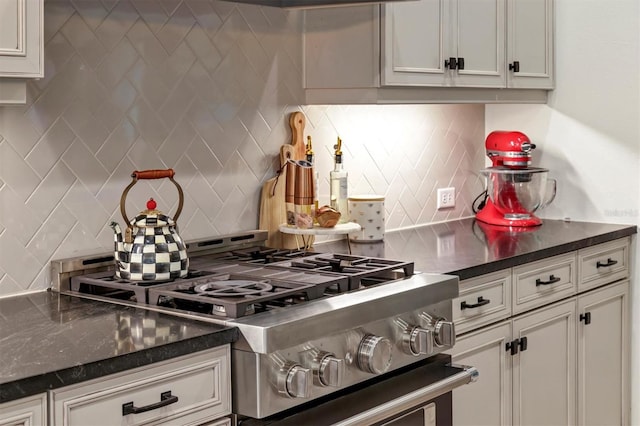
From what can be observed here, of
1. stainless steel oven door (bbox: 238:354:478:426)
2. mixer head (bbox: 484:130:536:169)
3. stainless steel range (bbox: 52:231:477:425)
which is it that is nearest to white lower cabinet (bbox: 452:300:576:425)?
stainless steel oven door (bbox: 238:354:478:426)

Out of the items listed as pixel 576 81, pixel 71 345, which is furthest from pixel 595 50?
pixel 71 345

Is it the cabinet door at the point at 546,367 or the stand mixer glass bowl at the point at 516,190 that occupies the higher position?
the stand mixer glass bowl at the point at 516,190

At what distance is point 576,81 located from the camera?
149 inches

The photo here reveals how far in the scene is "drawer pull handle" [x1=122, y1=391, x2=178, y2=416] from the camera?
5.79 feet

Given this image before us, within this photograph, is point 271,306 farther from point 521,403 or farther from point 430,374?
point 521,403

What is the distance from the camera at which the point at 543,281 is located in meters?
3.11

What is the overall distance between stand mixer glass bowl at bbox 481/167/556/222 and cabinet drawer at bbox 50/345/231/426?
1981mm

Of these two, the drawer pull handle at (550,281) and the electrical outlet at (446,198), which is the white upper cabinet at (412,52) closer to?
the electrical outlet at (446,198)

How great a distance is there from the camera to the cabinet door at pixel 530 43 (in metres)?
3.50

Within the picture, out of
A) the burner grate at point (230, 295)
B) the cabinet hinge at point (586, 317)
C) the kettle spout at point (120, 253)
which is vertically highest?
the kettle spout at point (120, 253)

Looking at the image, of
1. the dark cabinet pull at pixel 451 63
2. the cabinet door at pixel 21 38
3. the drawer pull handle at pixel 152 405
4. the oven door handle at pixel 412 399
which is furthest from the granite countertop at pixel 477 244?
the cabinet door at pixel 21 38

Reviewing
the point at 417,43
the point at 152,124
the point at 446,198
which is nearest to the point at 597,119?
the point at 446,198

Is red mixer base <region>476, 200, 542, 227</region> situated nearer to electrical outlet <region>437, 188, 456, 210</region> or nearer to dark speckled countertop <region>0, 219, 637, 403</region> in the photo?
electrical outlet <region>437, 188, 456, 210</region>

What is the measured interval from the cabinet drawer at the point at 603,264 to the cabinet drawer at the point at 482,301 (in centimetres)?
52
